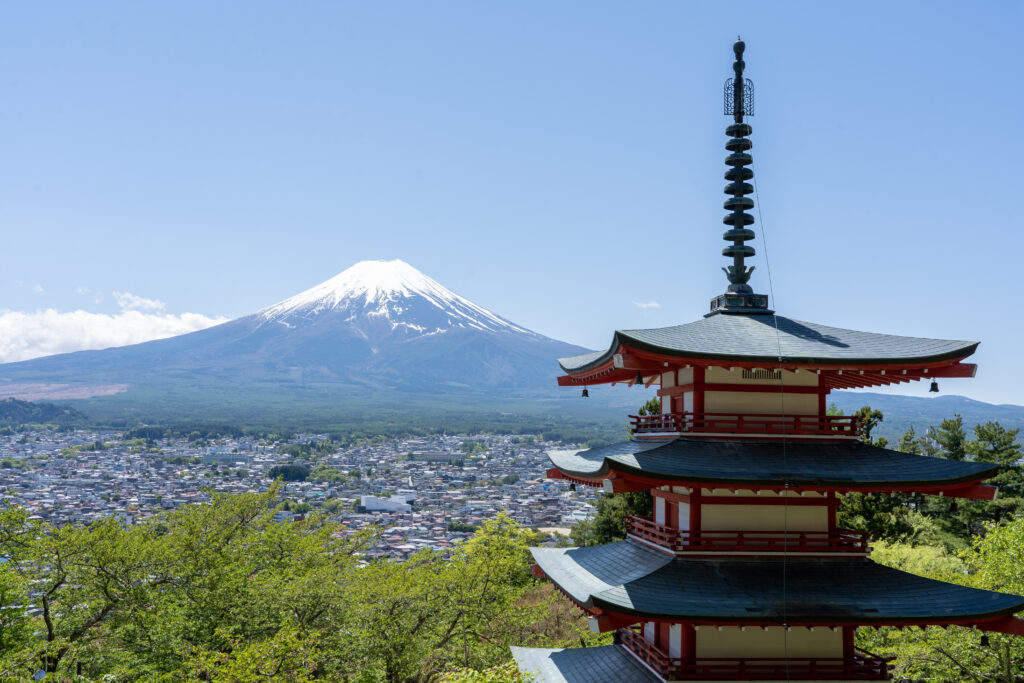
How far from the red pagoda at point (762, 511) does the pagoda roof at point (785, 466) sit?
1.3 inches

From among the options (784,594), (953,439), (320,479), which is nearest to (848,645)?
(784,594)

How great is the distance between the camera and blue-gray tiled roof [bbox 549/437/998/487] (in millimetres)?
12023

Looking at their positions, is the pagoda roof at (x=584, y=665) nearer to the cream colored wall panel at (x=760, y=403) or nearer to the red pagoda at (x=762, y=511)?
the red pagoda at (x=762, y=511)

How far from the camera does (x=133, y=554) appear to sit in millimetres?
25625

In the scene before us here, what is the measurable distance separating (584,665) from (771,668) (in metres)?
4.20

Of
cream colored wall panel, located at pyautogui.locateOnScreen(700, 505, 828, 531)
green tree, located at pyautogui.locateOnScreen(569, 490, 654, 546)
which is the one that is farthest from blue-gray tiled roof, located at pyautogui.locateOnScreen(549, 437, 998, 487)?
green tree, located at pyautogui.locateOnScreen(569, 490, 654, 546)

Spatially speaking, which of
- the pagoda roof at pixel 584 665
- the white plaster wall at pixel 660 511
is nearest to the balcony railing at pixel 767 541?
the white plaster wall at pixel 660 511

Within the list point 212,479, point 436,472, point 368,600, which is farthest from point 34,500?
point 368,600

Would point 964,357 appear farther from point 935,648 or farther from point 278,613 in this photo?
point 278,613

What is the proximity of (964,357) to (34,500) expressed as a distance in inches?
3895

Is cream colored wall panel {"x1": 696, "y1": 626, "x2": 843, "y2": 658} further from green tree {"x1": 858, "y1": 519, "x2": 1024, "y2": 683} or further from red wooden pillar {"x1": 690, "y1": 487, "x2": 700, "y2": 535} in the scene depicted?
green tree {"x1": 858, "y1": 519, "x2": 1024, "y2": 683}

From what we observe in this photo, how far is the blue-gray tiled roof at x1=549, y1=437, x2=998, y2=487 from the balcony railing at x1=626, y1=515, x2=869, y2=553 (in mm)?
1266

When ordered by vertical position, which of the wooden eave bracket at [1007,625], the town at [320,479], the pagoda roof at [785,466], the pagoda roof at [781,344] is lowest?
the town at [320,479]

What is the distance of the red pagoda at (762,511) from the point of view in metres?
11.8
